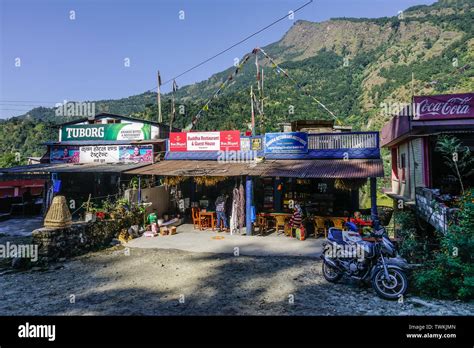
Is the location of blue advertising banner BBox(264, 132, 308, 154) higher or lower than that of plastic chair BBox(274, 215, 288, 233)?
higher

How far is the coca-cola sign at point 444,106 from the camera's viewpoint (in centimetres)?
1206

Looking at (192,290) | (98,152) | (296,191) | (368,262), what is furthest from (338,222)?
(98,152)

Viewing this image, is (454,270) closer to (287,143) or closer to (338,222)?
(338,222)

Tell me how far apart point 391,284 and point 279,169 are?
778cm

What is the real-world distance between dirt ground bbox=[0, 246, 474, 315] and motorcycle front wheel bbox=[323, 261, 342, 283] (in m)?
0.17

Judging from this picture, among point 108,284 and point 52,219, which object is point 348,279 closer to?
point 108,284

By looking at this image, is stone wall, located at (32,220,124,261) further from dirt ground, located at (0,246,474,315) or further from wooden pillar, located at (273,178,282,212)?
wooden pillar, located at (273,178,282,212)

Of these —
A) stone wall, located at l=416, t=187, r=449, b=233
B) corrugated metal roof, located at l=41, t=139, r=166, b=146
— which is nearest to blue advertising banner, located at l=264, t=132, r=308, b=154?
stone wall, located at l=416, t=187, r=449, b=233

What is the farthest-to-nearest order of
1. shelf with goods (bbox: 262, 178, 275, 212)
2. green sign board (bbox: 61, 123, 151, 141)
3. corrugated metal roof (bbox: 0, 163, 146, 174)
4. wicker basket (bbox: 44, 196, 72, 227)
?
green sign board (bbox: 61, 123, 151, 141), shelf with goods (bbox: 262, 178, 275, 212), corrugated metal roof (bbox: 0, 163, 146, 174), wicker basket (bbox: 44, 196, 72, 227)

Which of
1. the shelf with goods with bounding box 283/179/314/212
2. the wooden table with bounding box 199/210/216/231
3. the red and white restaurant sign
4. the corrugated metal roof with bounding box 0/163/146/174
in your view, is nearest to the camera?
the wooden table with bounding box 199/210/216/231

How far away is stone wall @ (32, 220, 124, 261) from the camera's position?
10.3 meters

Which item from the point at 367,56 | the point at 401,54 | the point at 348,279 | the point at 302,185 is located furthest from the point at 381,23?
the point at 348,279

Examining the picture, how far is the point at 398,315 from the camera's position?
5773 mm

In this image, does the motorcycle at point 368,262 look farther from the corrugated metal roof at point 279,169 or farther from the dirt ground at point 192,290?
the corrugated metal roof at point 279,169
